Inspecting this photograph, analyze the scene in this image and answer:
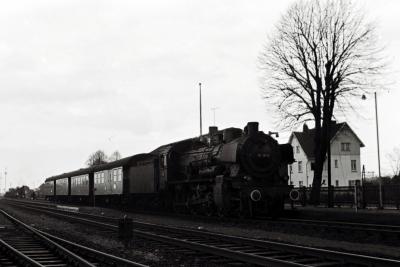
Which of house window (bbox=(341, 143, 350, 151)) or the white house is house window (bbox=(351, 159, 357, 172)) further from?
house window (bbox=(341, 143, 350, 151))

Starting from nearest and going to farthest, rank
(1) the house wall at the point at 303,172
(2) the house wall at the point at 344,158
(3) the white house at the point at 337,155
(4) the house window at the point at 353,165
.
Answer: (1) the house wall at the point at 303,172 → (3) the white house at the point at 337,155 → (2) the house wall at the point at 344,158 → (4) the house window at the point at 353,165

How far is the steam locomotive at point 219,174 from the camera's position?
18016 mm

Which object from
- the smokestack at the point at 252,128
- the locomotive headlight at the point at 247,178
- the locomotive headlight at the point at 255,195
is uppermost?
the smokestack at the point at 252,128

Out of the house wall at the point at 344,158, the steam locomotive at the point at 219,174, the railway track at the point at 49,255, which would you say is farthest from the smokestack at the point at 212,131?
the house wall at the point at 344,158

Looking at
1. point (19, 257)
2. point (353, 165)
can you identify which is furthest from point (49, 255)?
point (353, 165)

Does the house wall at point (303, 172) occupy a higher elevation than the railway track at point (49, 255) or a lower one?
higher

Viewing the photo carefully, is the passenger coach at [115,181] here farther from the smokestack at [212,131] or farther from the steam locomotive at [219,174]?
the smokestack at [212,131]

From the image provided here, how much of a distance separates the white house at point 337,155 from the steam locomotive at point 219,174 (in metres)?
38.1

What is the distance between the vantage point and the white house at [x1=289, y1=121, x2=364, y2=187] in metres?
61.5

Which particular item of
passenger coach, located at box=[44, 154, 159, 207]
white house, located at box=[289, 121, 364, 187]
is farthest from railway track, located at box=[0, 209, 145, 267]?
white house, located at box=[289, 121, 364, 187]

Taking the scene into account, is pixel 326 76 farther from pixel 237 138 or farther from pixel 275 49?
pixel 237 138

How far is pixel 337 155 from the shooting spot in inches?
2477

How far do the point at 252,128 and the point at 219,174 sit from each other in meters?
2.25

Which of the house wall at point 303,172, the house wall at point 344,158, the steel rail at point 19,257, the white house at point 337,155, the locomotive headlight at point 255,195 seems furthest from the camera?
the house wall at point 344,158
